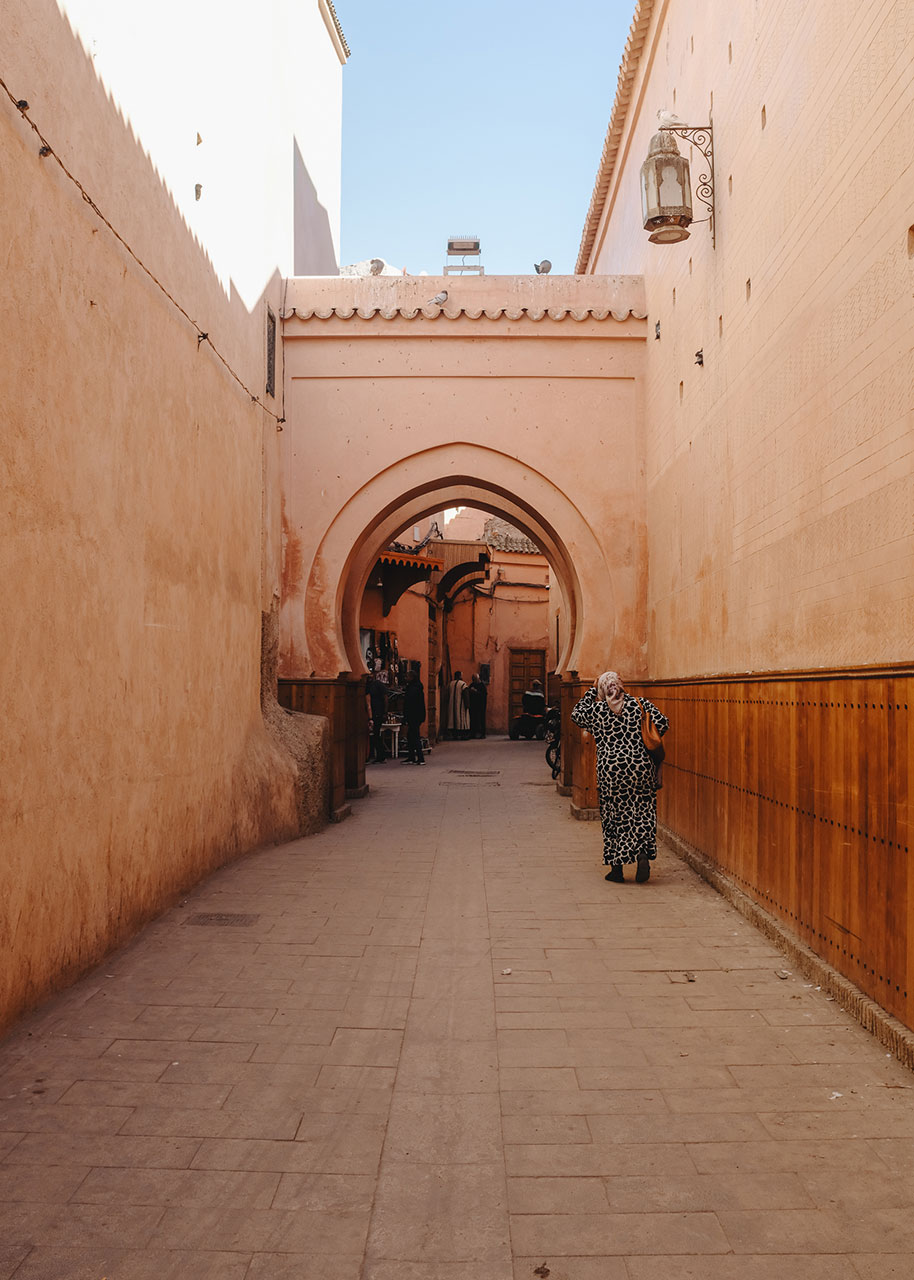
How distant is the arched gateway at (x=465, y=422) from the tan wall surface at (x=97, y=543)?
11.1 feet

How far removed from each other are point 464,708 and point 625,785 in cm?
1939

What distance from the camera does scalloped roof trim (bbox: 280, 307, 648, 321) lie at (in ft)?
36.0

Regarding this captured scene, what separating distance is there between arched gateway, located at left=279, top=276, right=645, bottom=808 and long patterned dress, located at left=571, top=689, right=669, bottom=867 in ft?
12.4

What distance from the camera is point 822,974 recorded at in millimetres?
4547

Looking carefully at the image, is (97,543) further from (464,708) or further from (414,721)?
(464,708)

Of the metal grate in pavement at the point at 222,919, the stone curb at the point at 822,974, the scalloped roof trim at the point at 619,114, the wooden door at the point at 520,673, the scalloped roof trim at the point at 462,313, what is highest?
the scalloped roof trim at the point at 619,114

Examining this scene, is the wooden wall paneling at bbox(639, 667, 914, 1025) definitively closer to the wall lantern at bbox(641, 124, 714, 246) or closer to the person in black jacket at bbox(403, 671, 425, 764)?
the wall lantern at bbox(641, 124, 714, 246)

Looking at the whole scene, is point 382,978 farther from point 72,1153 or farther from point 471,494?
point 471,494

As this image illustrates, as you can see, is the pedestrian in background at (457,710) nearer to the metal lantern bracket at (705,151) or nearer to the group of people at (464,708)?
the group of people at (464,708)

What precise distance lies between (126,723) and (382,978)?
1.79 meters

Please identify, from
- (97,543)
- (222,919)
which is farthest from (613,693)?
(97,543)

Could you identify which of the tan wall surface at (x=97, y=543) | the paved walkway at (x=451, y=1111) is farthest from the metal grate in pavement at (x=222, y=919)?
the tan wall surface at (x=97, y=543)

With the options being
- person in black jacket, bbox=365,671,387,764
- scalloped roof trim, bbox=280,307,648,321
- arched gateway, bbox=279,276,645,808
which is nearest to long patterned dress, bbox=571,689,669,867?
arched gateway, bbox=279,276,645,808

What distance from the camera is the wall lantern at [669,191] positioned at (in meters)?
7.44
